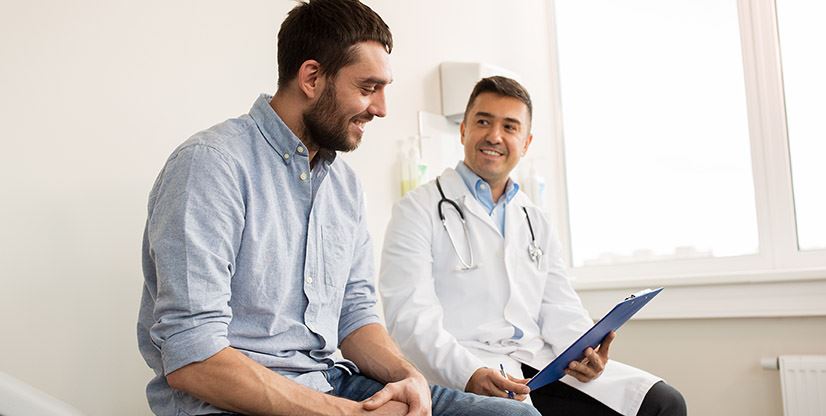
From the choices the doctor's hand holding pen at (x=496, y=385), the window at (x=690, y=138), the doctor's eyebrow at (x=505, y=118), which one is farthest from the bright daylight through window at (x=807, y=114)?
the doctor's hand holding pen at (x=496, y=385)

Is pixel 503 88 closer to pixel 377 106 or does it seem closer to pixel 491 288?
pixel 491 288

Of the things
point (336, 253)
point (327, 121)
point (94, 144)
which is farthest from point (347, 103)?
point (94, 144)

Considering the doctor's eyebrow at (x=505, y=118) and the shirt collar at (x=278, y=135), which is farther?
the doctor's eyebrow at (x=505, y=118)

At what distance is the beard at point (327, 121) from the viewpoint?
137cm

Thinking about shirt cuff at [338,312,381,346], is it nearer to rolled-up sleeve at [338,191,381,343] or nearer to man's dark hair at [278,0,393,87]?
rolled-up sleeve at [338,191,381,343]

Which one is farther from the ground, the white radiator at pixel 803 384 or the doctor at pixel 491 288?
the doctor at pixel 491 288

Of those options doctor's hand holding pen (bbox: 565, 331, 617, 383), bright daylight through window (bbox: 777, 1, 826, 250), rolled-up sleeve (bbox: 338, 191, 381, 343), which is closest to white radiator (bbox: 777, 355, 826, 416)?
bright daylight through window (bbox: 777, 1, 826, 250)

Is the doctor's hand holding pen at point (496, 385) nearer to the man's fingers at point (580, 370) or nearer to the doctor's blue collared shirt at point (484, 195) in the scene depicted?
the man's fingers at point (580, 370)

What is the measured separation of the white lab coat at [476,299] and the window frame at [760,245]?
719 mm

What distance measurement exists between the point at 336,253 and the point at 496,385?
0.48 metres

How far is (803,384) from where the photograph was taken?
2.32m

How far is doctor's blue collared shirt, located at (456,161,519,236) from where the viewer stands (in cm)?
202

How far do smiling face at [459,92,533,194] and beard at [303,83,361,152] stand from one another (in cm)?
72

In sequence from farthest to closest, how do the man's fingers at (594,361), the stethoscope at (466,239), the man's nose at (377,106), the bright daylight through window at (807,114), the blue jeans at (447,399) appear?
the bright daylight through window at (807,114) → the stethoscope at (466,239) → the man's fingers at (594,361) → the man's nose at (377,106) → the blue jeans at (447,399)
